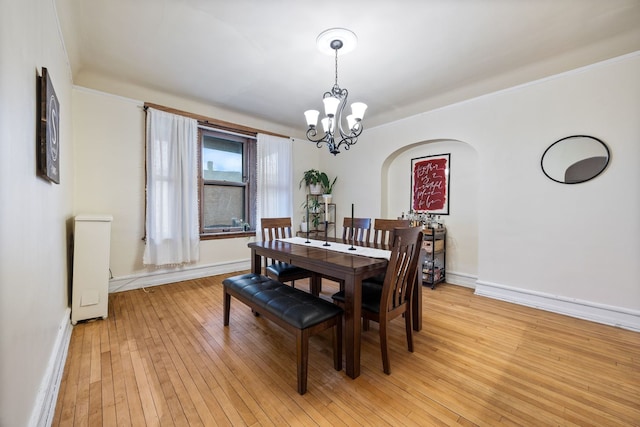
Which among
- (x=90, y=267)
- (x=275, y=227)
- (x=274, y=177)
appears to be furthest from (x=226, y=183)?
(x=90, y=267)

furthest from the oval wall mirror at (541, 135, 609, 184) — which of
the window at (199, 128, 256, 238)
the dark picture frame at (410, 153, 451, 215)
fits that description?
the window at (199, 128, 256, 238)

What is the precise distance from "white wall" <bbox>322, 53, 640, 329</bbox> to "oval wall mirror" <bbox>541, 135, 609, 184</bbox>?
6cm

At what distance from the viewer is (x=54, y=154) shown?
180cm

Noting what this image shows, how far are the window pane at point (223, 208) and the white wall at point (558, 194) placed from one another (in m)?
3.38

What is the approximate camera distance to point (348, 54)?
2.57 m

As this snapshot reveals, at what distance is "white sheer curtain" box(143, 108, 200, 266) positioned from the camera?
3518 millimetres

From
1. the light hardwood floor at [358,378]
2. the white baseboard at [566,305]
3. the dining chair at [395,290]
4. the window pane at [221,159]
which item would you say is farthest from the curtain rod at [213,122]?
the white baseboard at [566,305]

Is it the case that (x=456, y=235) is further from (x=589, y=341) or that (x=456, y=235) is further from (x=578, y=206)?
(x=589, y=341)

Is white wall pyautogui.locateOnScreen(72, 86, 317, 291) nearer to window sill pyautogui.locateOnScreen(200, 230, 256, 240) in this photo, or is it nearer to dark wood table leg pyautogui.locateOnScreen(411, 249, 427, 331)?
window sill pyautogui.locateOnScreen(200, 230, 256, 240)

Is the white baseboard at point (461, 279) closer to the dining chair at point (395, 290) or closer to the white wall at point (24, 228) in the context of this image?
the dining chair at point (395, 290)

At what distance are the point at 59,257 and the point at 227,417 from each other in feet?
6.34

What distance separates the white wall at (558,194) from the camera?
98.5 inches

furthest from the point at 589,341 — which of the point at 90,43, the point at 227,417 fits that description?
the point at 90,43

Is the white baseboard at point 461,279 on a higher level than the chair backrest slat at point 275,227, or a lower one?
lower
